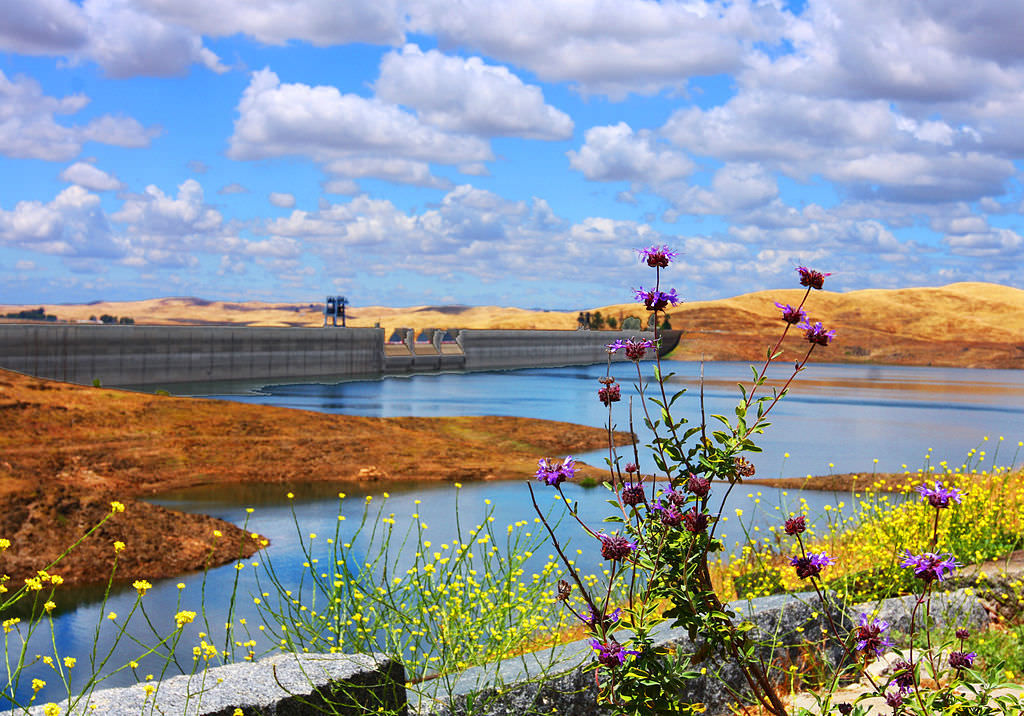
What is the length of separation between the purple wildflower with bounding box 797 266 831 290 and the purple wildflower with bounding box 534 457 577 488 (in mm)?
1047

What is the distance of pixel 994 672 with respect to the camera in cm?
332

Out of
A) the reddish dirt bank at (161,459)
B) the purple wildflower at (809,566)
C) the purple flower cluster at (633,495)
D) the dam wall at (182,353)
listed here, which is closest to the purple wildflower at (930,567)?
the purple wildflower at (809,566)

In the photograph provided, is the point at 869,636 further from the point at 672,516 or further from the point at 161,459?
the point at 161,459

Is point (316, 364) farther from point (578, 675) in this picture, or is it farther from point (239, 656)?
point (578, 675)

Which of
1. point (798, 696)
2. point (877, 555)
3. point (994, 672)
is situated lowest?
point (798, 696)

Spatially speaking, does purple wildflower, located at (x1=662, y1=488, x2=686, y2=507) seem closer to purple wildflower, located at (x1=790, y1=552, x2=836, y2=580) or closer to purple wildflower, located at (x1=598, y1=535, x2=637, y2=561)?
purple wildflower, located at (x1=598, y1=535, x2=637, y2=561)

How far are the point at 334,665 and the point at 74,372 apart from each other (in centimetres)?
4107

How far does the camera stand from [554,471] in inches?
118

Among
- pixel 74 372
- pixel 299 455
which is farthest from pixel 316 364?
pixel 299 455

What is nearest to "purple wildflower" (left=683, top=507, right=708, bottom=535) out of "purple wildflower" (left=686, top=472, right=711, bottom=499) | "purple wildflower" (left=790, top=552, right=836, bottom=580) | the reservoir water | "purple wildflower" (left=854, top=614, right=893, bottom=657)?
"purple wildflower" (left=686, top=472, right=711, bottom=499)

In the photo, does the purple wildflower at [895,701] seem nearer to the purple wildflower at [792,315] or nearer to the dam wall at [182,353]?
the purple wildflower at [792,315]

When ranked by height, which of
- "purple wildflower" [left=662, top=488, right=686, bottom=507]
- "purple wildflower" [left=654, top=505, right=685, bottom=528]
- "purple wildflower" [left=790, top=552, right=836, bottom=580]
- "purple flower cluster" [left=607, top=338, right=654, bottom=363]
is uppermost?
"purple flower cluster" [left=607, top=338, right=654, bottom=363]

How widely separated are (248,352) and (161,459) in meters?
34.3

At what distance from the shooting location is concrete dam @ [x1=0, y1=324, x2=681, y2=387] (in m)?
40.1
